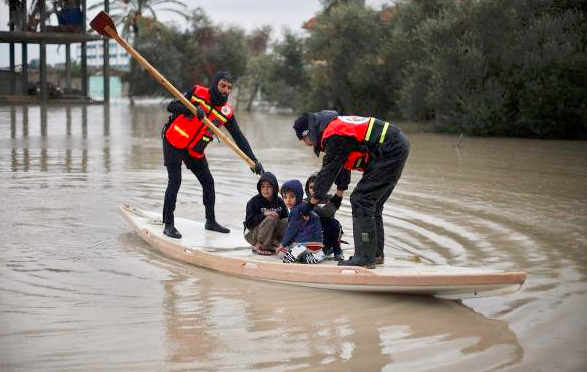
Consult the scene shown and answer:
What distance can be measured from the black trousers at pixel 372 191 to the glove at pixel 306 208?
A: 339 mm

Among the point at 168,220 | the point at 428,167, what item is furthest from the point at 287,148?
the point at 168,220

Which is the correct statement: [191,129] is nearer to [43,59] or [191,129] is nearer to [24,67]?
[43,59]

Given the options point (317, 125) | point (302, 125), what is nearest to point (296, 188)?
point (302, 125)

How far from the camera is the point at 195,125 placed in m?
8.16

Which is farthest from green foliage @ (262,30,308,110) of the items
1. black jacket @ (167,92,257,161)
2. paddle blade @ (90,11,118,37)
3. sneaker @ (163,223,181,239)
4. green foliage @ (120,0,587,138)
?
sneaker @ (163,223,181,239)

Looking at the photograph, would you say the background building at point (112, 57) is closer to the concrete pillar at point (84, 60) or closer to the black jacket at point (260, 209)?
the concrete pillar at point (84, 60)

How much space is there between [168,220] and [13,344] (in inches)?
125

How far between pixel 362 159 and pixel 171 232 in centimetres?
243

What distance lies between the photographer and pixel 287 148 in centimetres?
2058

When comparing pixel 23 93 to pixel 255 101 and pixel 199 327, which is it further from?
pixel 255 101

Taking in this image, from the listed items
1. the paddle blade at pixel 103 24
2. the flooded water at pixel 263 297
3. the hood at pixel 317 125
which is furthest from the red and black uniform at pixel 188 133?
the hood at pixel 317 125

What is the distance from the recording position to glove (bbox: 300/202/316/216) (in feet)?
21.5

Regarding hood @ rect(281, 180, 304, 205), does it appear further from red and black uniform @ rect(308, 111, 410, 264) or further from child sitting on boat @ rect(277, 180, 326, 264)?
red and black uniform @ rect(308, 111, 410, 264)

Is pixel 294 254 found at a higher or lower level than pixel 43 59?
lower
